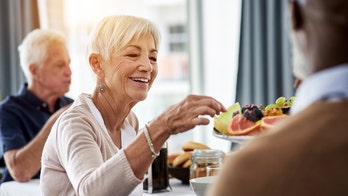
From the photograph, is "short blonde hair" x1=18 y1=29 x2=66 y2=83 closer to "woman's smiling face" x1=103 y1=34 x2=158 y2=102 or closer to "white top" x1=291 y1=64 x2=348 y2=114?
"woman's smiling face" x1=103 y1=34 x2=158 y2=102

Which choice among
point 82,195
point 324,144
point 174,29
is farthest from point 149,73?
point 174,29

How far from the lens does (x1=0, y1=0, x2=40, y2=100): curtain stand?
441 cm

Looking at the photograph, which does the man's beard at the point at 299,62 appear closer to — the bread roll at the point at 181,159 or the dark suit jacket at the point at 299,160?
the dark suit jacket at the point at 299,160

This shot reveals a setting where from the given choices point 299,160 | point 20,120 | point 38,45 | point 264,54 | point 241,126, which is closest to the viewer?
point 299,160

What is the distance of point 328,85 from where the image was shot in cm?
81

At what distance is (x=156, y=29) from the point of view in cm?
202

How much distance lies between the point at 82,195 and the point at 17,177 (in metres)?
1.15

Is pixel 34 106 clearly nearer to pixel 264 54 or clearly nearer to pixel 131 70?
pixel 131 70

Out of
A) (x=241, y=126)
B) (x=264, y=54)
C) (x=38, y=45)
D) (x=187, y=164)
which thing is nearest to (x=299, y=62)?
(x=241, y=126)

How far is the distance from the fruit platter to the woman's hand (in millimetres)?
112

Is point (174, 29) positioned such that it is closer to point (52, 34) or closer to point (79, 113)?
point (52, 34)

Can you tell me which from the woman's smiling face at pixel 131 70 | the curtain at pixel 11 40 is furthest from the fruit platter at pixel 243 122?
the curtain at pixel 11 40

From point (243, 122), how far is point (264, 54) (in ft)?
7.14

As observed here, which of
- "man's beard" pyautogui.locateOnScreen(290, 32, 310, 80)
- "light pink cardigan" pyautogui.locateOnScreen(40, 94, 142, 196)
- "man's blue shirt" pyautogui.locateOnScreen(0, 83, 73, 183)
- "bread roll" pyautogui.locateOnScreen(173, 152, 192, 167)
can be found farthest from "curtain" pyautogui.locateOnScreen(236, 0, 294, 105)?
"man's beard" pyautogui.locateOnScreen(290, 32, 310, 80)
